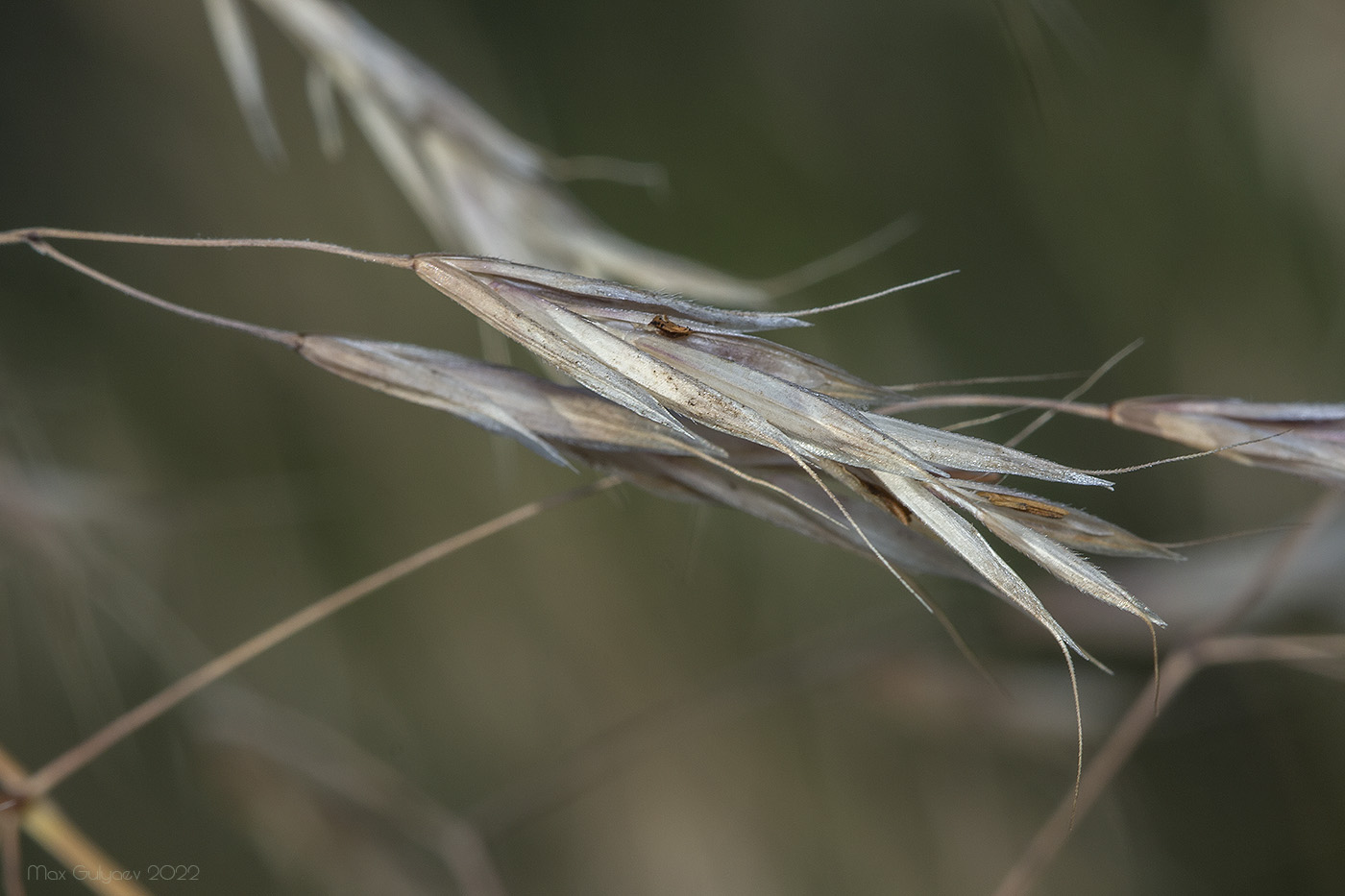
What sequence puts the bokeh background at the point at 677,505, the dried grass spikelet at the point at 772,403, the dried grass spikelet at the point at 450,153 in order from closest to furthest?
the dried grass spikelet at the point at 772,403, the dried grass spikelet at the point at 450,153, the bokeh background at the point at 677,505

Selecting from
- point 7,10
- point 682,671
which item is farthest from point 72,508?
point 682,671

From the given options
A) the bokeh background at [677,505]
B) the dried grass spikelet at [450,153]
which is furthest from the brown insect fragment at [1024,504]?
the bokeh background at [677,505]

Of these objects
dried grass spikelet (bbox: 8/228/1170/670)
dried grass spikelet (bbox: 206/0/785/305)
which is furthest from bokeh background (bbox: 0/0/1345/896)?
dried grass spikelet (bbox: 8/228/1170/670)

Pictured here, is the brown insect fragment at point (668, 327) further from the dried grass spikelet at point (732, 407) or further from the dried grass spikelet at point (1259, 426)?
the dried grass spikelet at point (1259, 426)

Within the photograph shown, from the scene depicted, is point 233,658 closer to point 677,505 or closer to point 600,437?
point 600,437

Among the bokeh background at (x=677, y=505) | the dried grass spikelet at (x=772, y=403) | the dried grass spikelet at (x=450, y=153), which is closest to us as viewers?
the dried grass spikelet at (x=772, y=403)

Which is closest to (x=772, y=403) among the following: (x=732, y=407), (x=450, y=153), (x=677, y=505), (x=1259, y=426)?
(x=732, y=407)

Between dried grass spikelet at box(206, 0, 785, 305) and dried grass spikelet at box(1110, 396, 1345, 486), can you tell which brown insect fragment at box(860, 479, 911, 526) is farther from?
dried grass spikelet at box(206, 0, 785, 305)
